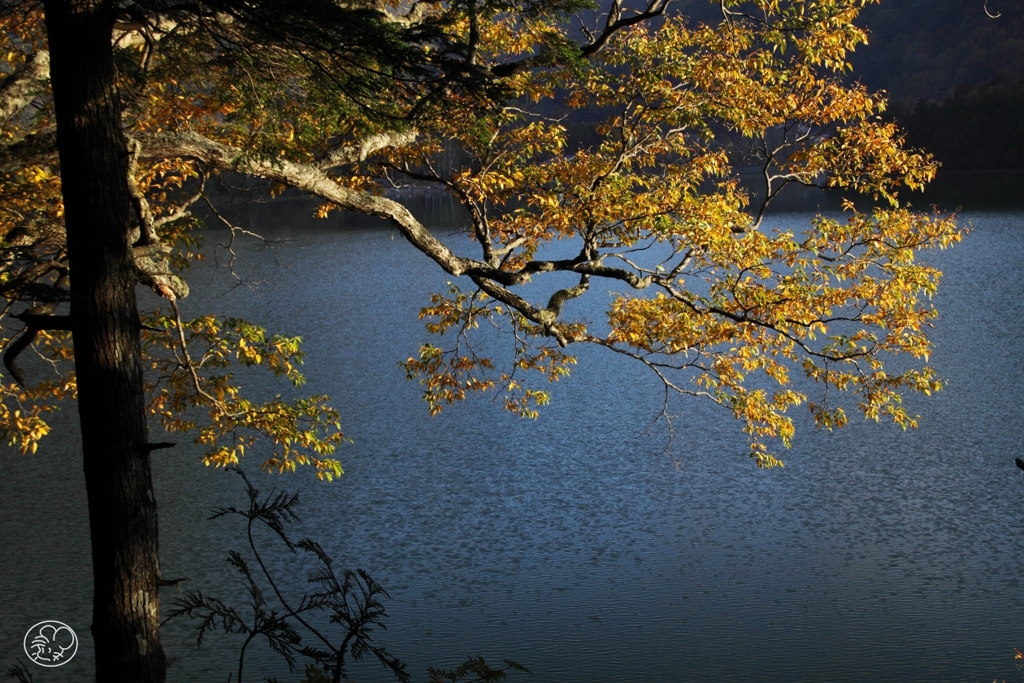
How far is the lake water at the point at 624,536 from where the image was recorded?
6.57 m

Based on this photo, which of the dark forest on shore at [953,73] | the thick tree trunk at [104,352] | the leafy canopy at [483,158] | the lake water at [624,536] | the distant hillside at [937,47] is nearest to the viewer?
the thick tree trunk at [104,352]

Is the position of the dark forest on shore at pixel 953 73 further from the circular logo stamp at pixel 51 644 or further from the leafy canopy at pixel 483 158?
the circular logo stamp at pixel 51 644

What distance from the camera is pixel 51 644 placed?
671cm

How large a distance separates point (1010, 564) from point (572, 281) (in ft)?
34.9

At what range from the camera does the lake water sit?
657 cm

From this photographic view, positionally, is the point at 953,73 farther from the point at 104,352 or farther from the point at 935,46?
the point at 104,352

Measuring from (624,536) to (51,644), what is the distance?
4381 mm

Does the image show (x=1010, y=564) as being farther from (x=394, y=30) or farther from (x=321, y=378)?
(x=321, y=378)

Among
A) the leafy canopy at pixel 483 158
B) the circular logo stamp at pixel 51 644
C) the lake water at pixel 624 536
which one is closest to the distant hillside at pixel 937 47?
the lake water at pixel 624 536

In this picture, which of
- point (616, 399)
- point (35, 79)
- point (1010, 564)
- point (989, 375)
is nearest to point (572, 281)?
point (616, 399)

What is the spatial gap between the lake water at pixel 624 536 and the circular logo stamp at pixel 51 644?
0.08 metres

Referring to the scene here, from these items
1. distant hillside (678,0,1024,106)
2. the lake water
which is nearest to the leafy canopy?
the lake water

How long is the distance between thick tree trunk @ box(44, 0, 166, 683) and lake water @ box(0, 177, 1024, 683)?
2438 mm

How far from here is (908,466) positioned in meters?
9.44
